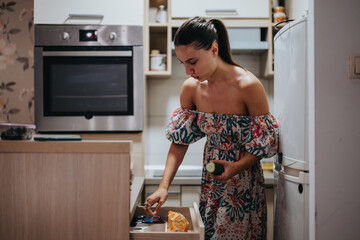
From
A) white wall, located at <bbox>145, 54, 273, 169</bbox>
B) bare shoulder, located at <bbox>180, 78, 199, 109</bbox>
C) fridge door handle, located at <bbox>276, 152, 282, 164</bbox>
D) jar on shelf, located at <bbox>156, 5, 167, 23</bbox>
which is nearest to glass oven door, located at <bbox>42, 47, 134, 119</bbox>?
jar on shelf, located at <bbox>156, 5, 167, 23</bbox>

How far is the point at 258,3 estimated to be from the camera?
7.11 ft

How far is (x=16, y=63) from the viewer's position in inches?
93.0

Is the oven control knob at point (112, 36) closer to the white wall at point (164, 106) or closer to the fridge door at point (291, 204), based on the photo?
the white wall at point (164, 106)

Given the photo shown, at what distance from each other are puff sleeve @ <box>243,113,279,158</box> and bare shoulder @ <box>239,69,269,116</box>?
0.03 metres

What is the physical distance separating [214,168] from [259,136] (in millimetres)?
212

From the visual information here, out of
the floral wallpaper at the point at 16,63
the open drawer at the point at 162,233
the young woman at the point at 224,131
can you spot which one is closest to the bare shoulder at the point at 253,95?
the young woman at the point at 224,131

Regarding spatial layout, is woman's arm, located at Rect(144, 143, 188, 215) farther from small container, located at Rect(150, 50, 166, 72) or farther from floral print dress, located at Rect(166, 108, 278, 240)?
small container, located at Rect(150, 50, 166, 72)

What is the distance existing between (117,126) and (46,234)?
1.13 m

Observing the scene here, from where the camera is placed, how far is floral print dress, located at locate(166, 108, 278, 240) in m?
1.18

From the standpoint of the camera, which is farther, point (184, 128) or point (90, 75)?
point (90, 75)

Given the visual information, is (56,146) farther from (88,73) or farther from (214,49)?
(88,73)

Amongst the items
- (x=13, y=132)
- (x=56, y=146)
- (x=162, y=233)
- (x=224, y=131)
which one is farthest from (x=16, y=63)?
(x=162, y=233)

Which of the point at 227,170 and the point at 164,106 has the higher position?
the point at 164,106

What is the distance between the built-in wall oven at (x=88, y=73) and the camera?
2006 millimetres
